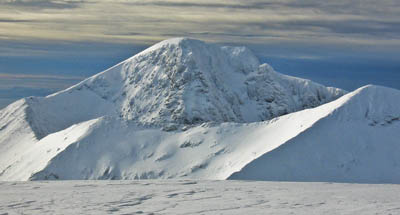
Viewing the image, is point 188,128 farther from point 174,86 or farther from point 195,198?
point 195,198

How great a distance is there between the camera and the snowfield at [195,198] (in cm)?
2694

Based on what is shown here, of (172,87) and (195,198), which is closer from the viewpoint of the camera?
(195,198)

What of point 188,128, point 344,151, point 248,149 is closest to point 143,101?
point 188,128

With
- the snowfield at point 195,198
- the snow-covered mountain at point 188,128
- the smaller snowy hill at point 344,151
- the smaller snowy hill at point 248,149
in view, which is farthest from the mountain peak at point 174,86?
the snowfield at point 195,198

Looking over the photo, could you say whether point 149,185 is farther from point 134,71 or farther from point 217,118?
point 134,71

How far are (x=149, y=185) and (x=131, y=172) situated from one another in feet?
181

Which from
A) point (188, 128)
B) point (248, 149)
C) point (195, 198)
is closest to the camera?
point (195, 198)

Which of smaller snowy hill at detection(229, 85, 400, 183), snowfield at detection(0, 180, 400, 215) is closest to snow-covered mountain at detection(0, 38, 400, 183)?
smaller snowy hill at detection(229, 85, 400, 183)

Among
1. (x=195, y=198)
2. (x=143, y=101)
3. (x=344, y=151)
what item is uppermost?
(x=143, y=101)

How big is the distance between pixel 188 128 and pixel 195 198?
249ft

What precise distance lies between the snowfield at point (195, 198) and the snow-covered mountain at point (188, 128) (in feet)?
86.1

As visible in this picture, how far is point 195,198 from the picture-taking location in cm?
3108

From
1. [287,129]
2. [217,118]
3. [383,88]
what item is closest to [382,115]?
[383,88]

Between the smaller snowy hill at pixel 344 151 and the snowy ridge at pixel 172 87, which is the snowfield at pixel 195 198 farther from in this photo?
the snowy ridge at pixel 172 87
